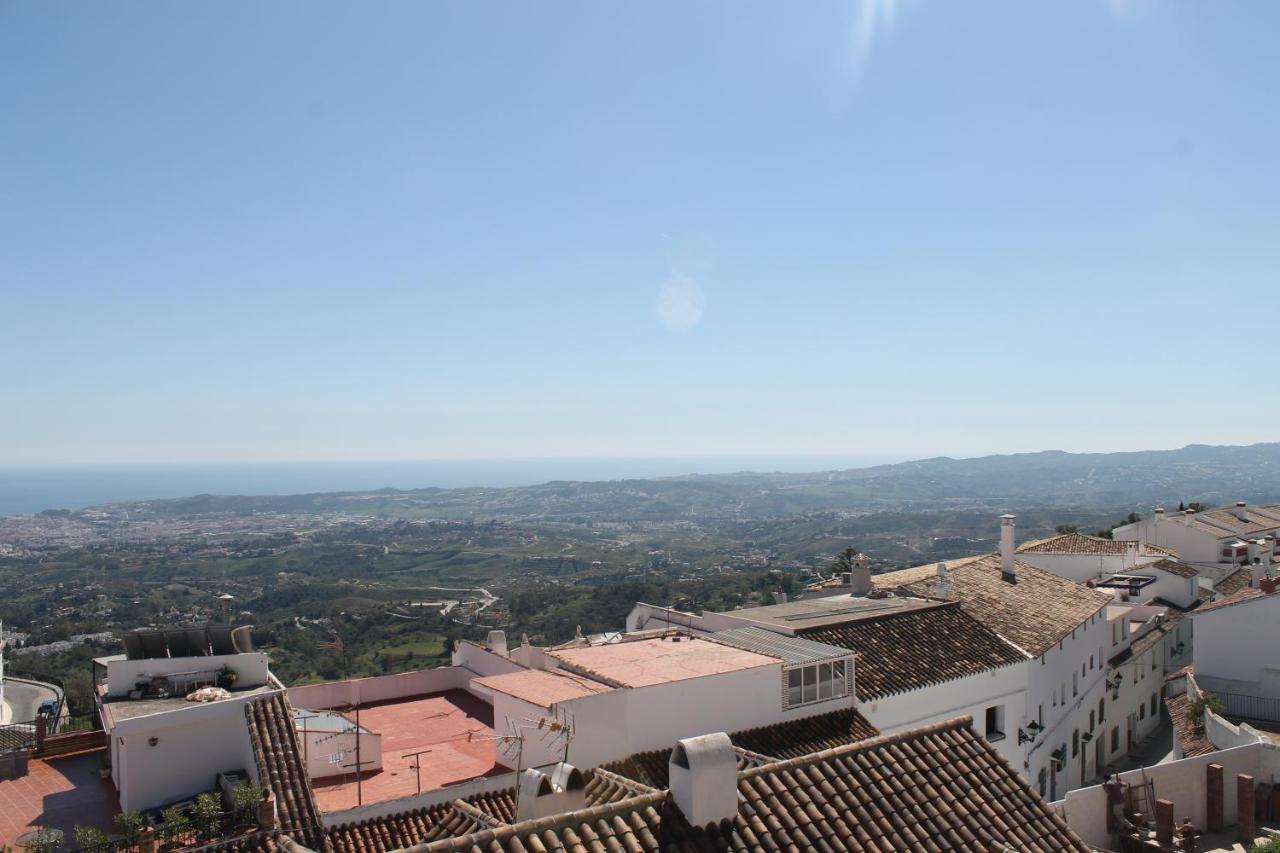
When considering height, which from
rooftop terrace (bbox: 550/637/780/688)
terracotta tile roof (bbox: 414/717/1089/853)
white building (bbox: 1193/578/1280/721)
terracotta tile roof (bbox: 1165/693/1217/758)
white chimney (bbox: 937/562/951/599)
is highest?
terracotta tile roof (bbox: 414/717/1089/853)

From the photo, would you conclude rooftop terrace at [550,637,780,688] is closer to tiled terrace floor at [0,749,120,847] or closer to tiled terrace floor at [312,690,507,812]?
tiled terrace floor at [312,690,507,812]

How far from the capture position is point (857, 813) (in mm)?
7809

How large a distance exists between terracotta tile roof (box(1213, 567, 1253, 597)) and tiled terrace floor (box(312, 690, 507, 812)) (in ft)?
104

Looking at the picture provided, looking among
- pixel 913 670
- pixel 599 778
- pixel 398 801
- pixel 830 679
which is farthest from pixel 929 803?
pixel 913 670

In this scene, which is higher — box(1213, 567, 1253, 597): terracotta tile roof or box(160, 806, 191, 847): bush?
box(160, 806, 191, 847): bush

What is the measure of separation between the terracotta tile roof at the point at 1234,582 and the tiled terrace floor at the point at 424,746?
3185 cm

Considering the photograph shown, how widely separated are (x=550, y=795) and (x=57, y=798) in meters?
10.1

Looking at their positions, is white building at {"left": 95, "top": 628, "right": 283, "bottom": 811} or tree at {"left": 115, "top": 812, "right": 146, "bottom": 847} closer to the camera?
tree at {"left": 115, "top": 812, "right": 146, "bottom": 847}

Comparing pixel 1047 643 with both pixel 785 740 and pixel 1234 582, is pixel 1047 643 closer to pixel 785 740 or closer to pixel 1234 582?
pixel 785 740

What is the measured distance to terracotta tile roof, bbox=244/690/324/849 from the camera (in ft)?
38.5

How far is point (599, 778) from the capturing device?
9.30m

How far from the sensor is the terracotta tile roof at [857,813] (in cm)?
670

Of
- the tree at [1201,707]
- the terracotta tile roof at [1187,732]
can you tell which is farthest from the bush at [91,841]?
the tree at [1201,707]

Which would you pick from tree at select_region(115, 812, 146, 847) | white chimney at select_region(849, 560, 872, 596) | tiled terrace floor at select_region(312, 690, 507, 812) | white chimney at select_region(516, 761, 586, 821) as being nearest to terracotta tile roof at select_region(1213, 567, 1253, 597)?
white chimney at select_region(849, 560, 872, 596)
